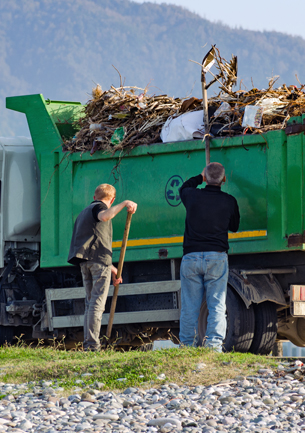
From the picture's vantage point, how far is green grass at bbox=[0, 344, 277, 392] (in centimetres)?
491

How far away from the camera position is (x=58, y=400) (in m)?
4.51

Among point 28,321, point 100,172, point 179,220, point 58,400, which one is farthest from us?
point 28,321

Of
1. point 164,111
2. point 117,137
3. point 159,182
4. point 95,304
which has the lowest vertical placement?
point 95,304

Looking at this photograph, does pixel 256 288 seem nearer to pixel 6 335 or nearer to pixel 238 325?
pixel 238 325

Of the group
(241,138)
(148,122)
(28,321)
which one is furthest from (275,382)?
(28,321)

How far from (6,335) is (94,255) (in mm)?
2632

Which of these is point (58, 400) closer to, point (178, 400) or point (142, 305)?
point (178, 400)

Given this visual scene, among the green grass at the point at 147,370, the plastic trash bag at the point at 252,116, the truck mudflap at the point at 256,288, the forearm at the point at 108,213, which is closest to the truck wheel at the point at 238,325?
the truck mudflap at the point at 256,288

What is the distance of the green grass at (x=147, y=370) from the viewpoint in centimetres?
491

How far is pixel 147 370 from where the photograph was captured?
508 centimetres

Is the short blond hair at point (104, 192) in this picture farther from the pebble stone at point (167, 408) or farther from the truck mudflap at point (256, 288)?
the pebble stone at point (167, 408)

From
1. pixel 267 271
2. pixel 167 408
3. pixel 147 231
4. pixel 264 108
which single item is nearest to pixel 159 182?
pixel 147 231

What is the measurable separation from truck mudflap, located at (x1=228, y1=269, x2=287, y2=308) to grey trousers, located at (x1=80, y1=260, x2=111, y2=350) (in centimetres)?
125

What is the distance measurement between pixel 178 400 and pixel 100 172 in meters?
4.39
